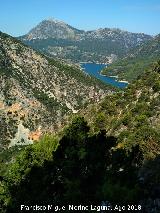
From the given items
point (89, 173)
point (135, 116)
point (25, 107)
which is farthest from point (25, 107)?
point (89, 173)

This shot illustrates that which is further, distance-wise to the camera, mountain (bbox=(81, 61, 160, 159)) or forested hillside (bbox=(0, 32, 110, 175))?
forested hillside (bbox=(0, 32, 110, 175))

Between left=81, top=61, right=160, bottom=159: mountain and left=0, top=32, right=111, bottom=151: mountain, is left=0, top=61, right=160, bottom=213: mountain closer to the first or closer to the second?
left=81, top=61, right=160, bottom=159: mountain

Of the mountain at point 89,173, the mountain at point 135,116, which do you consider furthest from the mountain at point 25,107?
the mountain at point 89,173

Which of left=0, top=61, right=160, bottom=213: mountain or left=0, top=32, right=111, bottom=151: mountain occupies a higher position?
left=0, top=32, right=111, bottom=151: mountain

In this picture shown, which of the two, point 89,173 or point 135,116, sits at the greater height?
point 135,116

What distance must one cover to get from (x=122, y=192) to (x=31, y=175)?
16.0 meters

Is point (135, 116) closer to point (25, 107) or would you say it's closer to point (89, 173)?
point (89, 173)

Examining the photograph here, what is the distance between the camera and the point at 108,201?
2880cm

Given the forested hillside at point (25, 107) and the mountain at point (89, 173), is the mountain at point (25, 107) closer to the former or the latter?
the forested hillside at point (25, 107)

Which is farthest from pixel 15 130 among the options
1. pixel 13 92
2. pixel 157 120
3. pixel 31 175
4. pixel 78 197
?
pixel 78 197

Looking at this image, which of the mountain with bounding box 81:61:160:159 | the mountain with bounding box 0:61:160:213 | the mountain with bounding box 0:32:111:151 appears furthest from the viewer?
the mountain with bounding box 0:32:111:151

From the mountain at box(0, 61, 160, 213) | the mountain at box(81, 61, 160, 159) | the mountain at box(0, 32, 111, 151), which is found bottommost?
the mountain at box(0, 61, 160, 213)

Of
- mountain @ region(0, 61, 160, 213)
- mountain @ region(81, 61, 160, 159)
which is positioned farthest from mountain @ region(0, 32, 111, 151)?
mountain @ region(0, 61, 160, 213)

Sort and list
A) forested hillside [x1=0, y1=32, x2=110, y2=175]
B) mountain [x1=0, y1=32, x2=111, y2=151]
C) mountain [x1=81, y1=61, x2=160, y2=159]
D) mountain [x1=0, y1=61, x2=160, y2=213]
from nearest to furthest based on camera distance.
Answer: mountain [x1=0, y1=61, x2=160, y2=213]
mountain [x1=81, y1=61, x2=160, y2=159]
forested hillside [x1=0, y1=32, x2=110, y2=175]
mountain [x1=0, y1=32, x2=111, y2=151]
